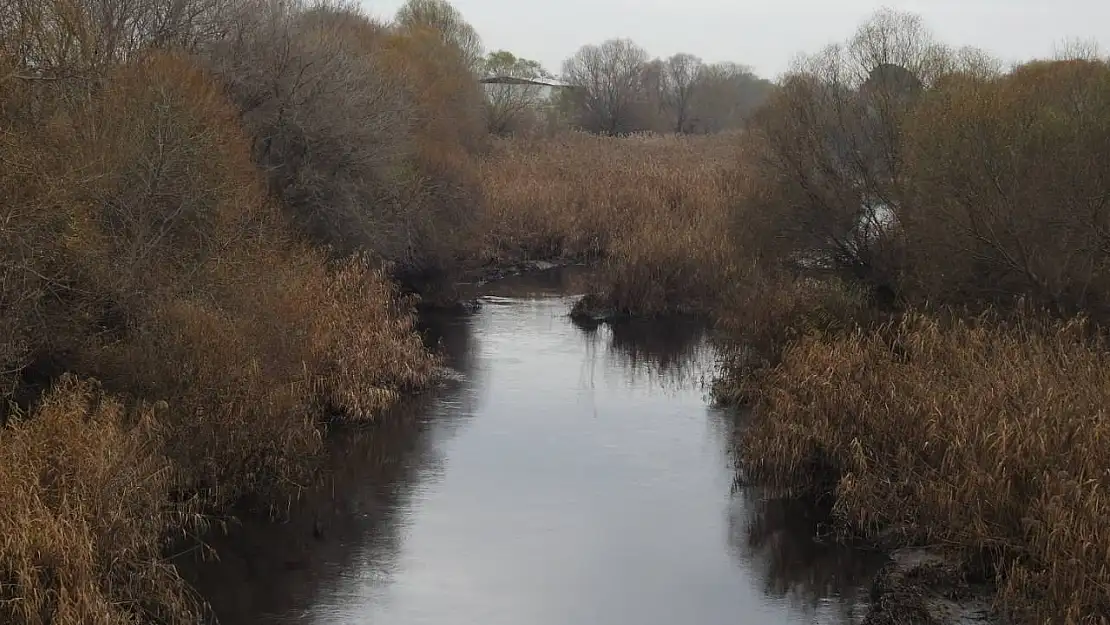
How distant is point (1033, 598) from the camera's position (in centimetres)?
923

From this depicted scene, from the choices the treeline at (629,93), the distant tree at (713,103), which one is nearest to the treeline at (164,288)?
the treeline at (629,93)

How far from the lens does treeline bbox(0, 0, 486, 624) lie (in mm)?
9586

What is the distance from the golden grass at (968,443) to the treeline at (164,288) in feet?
20.5

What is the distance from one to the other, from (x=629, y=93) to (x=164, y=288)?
60.5m

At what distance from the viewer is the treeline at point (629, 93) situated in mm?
70062

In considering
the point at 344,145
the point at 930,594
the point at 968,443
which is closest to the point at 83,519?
the point at 930,594

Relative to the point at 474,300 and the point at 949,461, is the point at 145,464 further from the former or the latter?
the point at 474,300

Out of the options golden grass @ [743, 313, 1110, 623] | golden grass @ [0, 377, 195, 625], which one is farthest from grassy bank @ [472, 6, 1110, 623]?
golden grass @ [0, 377, 195, 625]

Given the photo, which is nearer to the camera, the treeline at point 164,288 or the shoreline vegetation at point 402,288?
the treeline at point 164,288

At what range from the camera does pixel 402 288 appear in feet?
A: 88.0

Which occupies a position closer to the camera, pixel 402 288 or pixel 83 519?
pixel 83 519

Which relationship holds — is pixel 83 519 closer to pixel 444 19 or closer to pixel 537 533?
pixel 537 533

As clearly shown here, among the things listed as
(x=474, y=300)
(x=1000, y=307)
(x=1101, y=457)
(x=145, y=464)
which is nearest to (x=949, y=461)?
(x=1101, y=457)

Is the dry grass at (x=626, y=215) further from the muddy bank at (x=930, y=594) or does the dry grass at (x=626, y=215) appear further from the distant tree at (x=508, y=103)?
the muddy bank at (x=930, y=594)
